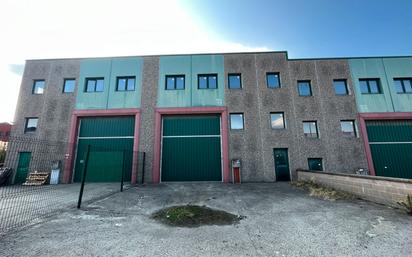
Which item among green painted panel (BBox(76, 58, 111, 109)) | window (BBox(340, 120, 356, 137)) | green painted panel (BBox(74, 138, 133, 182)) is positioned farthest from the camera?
green painted panel (BBox(76, 58, 111, 109))

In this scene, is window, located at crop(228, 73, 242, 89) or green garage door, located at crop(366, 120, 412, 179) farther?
window, located at crop(228, 73, 242, 89)

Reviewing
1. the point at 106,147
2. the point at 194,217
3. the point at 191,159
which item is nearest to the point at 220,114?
the point at 191,159

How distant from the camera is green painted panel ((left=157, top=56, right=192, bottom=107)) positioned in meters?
13.3

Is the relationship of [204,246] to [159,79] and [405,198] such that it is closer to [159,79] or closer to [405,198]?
[405,198]

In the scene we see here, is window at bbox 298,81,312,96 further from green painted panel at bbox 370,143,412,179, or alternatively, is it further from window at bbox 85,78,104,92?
window at bbox 85,78,104,92

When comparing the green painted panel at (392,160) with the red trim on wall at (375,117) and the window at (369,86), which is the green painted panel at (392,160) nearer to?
the red trim on wall at (375,117)

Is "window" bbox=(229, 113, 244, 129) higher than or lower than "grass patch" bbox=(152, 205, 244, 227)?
higher

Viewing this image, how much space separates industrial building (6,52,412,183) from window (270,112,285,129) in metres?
0.08

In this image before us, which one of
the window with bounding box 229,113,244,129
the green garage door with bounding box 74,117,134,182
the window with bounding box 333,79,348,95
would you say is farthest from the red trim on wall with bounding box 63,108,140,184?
the window with bounding box 333,79,348,95

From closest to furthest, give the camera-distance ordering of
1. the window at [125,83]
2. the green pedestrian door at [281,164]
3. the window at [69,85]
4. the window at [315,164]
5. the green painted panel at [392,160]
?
the green painted panel at [392,160]
the green pedestrian door at [281,164]
the window at [315,164]
the window at [125,83]
the window at [69,85]

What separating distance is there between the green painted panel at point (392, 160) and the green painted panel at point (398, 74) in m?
3.02

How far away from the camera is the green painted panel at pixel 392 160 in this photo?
Result: 12.1 m

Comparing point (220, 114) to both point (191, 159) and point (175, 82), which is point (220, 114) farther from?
point (175, 82)

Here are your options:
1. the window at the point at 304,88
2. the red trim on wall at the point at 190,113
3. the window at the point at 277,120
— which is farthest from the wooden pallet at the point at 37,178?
the window at the point at 304,88
